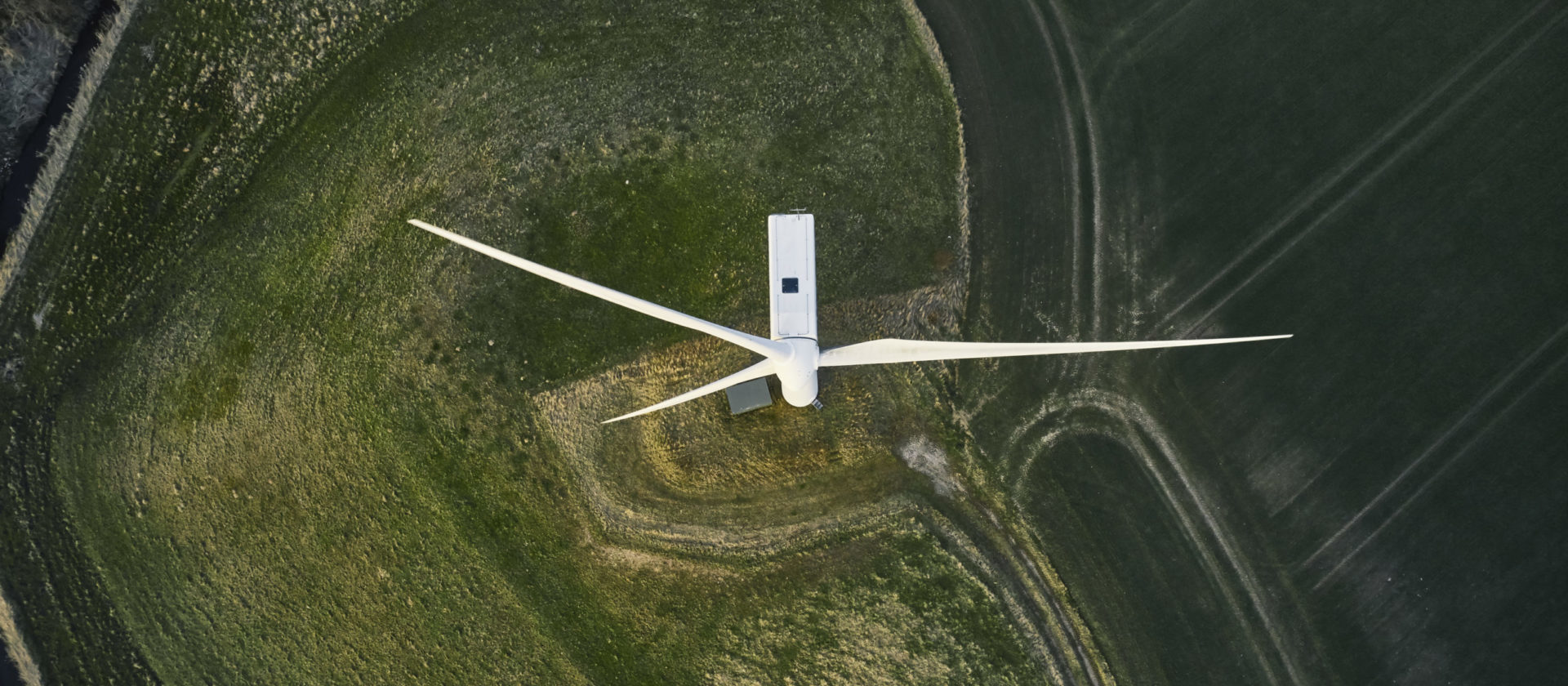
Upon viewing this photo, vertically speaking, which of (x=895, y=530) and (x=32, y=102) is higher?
(x=32, y=102)

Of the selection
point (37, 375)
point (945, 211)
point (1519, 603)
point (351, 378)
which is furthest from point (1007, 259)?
point (37, 375)

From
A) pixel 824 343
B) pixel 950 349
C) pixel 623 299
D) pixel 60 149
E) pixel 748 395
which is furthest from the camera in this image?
pixel 60 149

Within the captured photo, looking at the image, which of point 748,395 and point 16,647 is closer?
point 748,395

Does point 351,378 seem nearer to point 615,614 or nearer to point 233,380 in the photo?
point 233,380

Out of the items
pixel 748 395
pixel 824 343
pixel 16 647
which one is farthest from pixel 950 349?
pixel 16 647

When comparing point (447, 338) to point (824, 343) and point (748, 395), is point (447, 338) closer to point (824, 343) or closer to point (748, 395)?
point (748, 395)

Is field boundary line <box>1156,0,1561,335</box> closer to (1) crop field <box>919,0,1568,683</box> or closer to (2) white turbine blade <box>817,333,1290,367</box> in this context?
(1) crop field <box>919,0,1568,683</box>

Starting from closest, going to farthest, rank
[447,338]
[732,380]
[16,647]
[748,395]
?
[732,380], [748,395], [447,338], [16,647]

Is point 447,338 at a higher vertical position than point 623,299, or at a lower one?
higher
